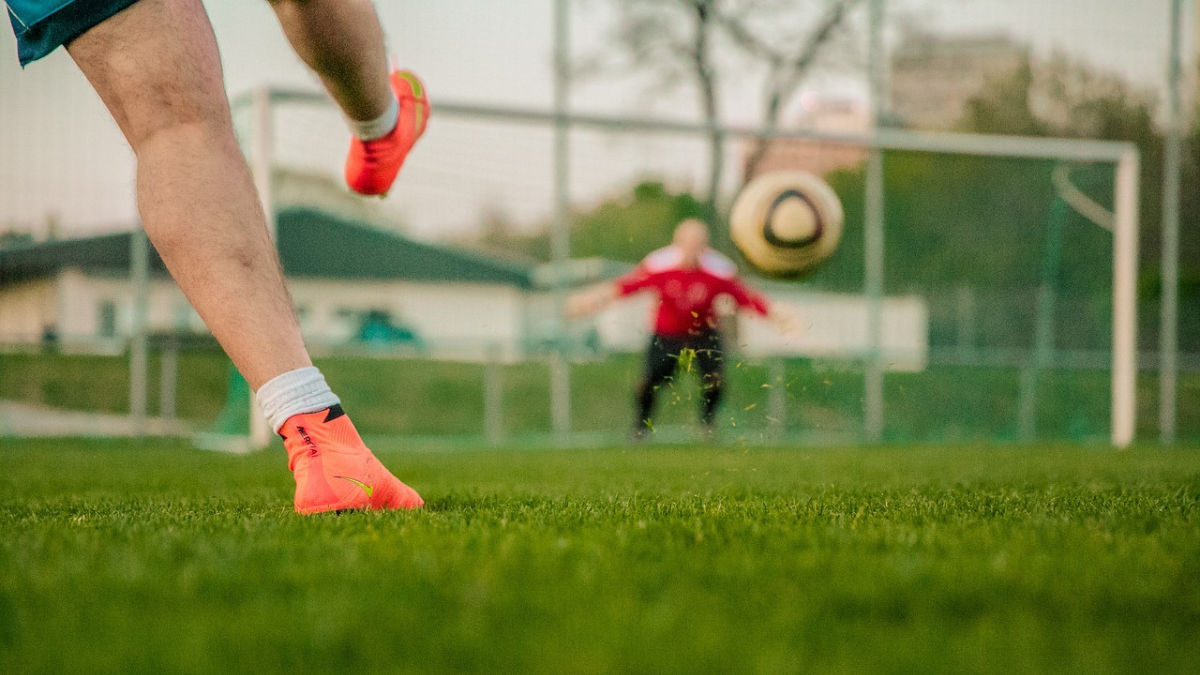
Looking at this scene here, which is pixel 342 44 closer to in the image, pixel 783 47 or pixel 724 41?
pixel 724 41

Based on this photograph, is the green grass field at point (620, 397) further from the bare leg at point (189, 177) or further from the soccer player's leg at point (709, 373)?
the bare leg at point (189, 177)

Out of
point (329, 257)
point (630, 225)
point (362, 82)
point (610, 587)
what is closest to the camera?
point (610, 587)

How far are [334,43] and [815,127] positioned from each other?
8436mm

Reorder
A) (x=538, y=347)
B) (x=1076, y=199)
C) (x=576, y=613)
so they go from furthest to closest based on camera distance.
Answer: (x=1076, y=199)
(x=538, y=347)
(x=576, y=613)

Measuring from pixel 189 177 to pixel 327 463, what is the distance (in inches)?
21.4

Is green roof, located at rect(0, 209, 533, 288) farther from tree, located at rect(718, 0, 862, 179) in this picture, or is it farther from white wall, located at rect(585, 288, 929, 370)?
tree, located at rect(718, 0, 862, 179)

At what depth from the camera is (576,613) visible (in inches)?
41.0

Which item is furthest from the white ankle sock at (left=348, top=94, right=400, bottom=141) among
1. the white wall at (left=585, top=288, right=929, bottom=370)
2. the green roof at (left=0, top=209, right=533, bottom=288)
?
the white wall at (left=585, top=288, right=929, bottom=370)

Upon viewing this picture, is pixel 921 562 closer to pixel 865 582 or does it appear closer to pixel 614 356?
pixel 865 582

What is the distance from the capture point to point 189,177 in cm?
186

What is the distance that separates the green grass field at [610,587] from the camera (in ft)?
2.94

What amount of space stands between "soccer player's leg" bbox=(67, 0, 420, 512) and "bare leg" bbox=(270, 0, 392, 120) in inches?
8.2

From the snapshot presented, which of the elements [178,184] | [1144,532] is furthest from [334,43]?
[1144,532]

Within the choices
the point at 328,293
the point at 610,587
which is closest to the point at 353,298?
the point at 328,293
